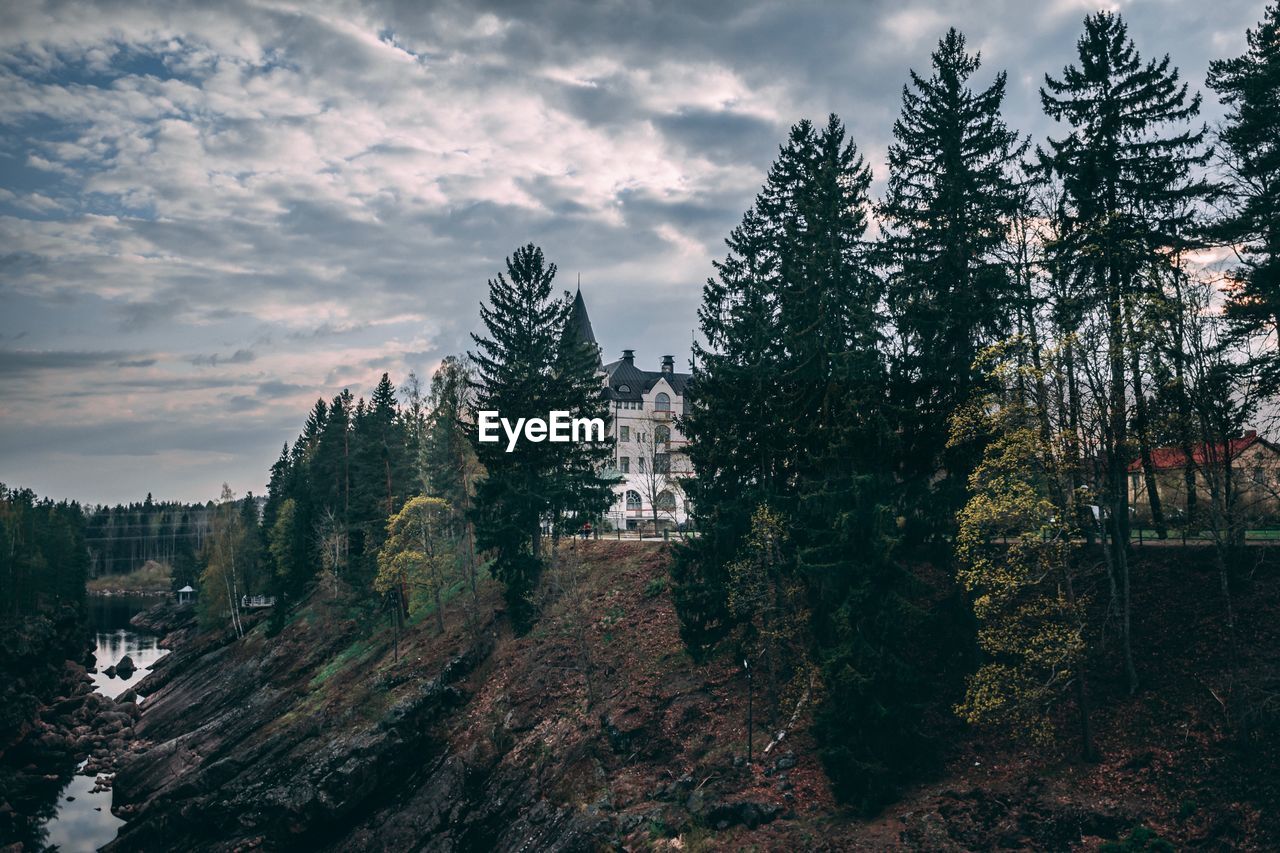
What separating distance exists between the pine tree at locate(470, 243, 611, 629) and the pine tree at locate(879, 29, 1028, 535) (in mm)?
19969

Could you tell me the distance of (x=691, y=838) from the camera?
2280cm

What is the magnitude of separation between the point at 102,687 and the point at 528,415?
57.2 m

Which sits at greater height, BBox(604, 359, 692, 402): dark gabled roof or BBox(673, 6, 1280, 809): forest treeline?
BBox(604, 359, 692, 402): dark gabled roof

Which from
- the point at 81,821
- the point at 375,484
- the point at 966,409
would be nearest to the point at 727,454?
the point at 966,409

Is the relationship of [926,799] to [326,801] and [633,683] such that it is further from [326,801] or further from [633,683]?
[326,801]

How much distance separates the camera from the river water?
37.6 m

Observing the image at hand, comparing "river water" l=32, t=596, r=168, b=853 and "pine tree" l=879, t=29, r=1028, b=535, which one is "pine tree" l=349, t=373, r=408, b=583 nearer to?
"river water" l=32, t=596, r=168, b=853

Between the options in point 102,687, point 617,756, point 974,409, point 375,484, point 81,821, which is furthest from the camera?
point 102,687

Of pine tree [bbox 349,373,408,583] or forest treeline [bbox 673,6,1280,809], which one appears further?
pine tree [bbox 349,373,408,583]

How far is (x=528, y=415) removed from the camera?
41.6 m

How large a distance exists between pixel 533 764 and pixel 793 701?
35.4 ft

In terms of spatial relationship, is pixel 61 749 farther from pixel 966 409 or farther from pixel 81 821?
pixel 966 409

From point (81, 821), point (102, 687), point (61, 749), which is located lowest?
point (81, 821)

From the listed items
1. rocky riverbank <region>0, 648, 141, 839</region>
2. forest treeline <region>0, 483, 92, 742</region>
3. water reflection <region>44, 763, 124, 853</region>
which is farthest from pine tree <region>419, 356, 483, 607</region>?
forest treeline <region>0, 483, 92, 742</region>
